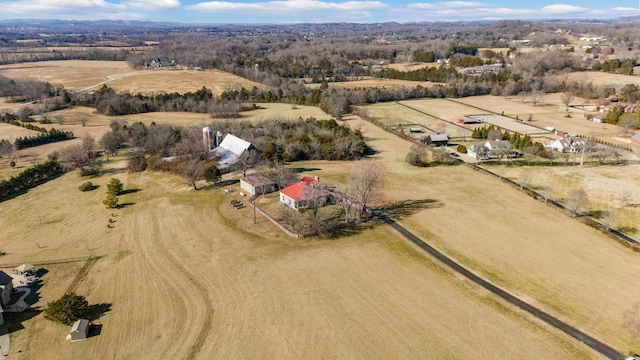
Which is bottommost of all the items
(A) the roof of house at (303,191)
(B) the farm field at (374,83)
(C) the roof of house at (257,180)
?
(C) the roof of house at (257,180)

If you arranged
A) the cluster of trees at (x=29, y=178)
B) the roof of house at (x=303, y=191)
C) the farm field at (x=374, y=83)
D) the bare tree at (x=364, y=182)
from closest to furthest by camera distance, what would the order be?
the bare tree at (x=364, y=182)
the roof of house at (x=303, y=191)
the cluster of trees at (x=29, y=178)
the farm field at (x=374, y=83)

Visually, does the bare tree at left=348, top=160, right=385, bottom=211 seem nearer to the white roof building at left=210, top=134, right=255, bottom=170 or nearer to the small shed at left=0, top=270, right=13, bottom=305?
the white roof building at left=210, top=134, right=255, bottom=170

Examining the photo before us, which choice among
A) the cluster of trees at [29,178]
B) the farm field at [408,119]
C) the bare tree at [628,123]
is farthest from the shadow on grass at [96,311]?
the bare tree at [628,123]

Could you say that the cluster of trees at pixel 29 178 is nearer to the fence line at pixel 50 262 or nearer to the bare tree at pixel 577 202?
the fence line at pixel 50 262

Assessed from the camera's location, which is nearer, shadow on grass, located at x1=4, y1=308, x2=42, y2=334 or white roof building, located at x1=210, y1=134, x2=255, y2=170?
shadow on grass, located at x1=4, y1=308, x2=42, y2=334

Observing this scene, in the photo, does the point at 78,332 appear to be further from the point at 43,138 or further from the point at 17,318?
the point at 43,138

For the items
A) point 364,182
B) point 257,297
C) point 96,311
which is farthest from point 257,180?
point 96,311

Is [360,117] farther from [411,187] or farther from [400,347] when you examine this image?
[400,347]

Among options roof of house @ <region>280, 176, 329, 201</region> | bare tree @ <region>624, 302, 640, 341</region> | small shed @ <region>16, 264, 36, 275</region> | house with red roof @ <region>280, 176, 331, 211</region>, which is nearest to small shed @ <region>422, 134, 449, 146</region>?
roof of house @ <region>280, 176, 329, 201</region>
